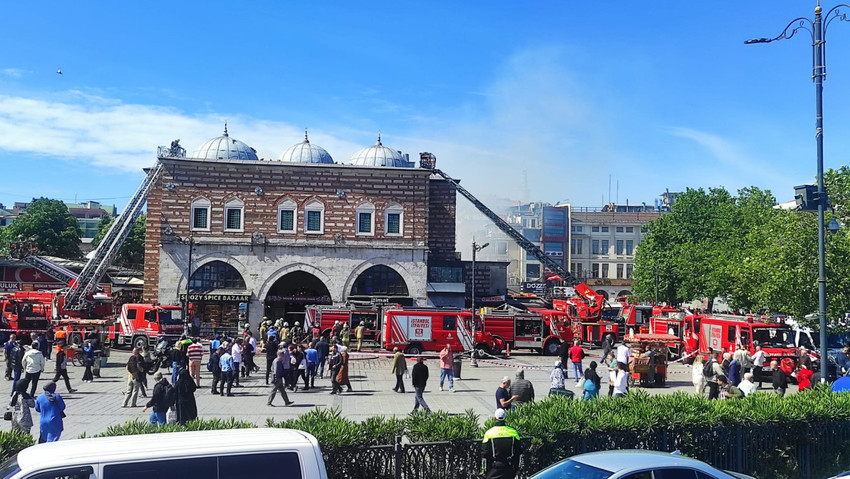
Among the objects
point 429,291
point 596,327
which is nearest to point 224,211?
point 429,291

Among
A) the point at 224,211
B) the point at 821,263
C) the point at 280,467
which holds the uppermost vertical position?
the point at 224,211

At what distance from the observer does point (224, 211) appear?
138ft

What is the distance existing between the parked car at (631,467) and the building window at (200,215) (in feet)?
121

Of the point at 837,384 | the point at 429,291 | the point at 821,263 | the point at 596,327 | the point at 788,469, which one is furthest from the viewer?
the point at 429,291

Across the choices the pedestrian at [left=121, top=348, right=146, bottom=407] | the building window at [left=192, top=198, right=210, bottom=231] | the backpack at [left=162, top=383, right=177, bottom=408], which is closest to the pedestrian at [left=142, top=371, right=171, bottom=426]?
the backpack at [left=162, top=383, right=177, bottom=408]

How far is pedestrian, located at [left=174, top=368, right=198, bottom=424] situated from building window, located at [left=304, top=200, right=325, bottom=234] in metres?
29.3

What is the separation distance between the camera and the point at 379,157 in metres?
50.8

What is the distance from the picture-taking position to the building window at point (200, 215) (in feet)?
138

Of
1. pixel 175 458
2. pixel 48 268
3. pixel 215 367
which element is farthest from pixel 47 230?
pixel 175 458

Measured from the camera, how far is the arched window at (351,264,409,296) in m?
43.4

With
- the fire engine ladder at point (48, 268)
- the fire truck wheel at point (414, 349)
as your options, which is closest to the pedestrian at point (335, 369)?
the fire truck wheel at point (414, 349)

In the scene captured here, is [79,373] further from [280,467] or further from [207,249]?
[280,467]

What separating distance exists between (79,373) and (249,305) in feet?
53.3

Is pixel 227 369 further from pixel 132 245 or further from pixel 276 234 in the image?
pixel 132 245
